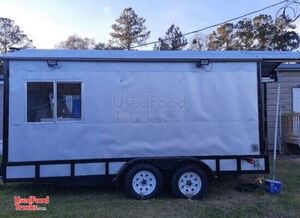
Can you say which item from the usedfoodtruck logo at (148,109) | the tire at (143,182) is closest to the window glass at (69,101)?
the usedfoodtruck logo at (148,109)

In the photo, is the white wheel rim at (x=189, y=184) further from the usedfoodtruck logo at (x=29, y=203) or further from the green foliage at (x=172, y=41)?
the green foliage at (x=172, y=41)

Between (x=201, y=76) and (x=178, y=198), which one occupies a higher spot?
(x=201, y=76)

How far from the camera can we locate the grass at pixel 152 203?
6.54m

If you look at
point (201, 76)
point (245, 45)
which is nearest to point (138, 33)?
point (245, 45)

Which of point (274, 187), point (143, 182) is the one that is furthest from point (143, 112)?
point (274, 187)

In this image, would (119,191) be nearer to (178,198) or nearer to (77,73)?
(178,198)

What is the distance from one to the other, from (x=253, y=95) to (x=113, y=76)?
275cm

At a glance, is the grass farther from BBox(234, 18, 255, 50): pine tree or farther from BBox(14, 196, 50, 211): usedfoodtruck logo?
BBox(234, 18, 255, 50): pine tree

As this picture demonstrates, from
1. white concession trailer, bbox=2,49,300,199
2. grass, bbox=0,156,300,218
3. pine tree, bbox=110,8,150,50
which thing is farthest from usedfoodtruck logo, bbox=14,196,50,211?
pine tree, bbox=110,8,150,50

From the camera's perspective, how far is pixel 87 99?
739cm

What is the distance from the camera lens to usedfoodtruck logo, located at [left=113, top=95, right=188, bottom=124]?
748 cm

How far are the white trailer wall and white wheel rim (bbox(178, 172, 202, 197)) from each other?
43cm

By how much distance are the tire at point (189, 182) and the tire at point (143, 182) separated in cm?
31

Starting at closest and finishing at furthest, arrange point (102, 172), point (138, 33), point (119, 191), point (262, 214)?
point (262, 214), point (102, 172), point (119, 191), point (138, 33)
